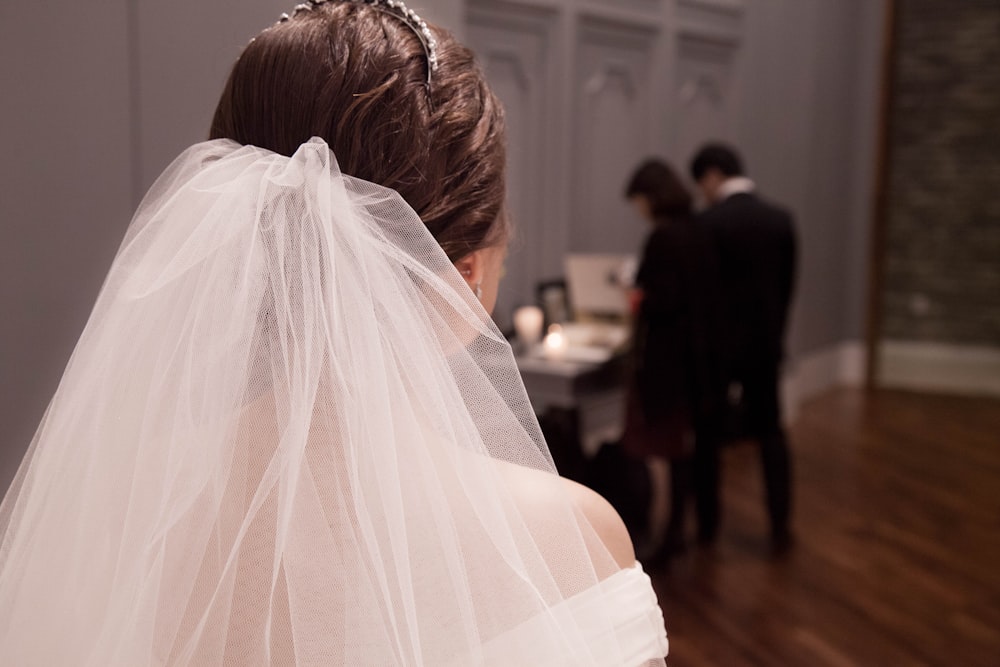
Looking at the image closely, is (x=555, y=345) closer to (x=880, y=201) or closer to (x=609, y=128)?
(x=609, y=128)

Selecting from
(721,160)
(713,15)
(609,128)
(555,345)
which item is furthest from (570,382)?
(713,15)

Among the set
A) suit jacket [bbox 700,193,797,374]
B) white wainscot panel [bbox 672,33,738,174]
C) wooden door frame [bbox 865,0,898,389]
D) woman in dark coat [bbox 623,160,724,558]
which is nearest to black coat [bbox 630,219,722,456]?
woman in dark coat [bbox 623,160,724,558]

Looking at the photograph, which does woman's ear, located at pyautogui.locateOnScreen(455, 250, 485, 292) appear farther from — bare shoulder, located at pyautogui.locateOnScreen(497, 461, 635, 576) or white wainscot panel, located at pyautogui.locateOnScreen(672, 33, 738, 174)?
white wainscot panel, located at pyautogui.locateOnScreen(672, 33, 738, 174)

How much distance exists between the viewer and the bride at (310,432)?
0.86m

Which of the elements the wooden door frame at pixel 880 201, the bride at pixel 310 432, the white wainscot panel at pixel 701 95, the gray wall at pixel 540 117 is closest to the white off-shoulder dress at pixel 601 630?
the bride at pixel 310 432

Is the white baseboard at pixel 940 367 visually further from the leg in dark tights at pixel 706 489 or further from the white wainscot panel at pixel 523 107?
the white wainscot panel at pixel 523 107

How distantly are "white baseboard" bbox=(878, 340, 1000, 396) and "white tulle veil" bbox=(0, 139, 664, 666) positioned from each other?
21.9ft

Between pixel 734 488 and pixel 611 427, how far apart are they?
0.70 meters

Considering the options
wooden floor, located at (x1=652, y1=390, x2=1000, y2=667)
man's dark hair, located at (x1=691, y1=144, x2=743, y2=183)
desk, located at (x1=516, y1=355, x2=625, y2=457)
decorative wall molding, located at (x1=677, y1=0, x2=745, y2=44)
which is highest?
decorative wall molding, located at (x1=677, y1=0, x2=745, y2=44)

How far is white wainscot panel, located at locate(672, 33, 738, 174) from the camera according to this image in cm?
510

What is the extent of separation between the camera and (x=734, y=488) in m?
4.74

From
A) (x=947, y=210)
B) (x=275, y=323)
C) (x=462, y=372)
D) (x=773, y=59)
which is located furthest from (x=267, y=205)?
(x=947, y=210)

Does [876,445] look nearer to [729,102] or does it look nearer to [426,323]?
[729,102]

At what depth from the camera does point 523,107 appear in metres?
4.20
